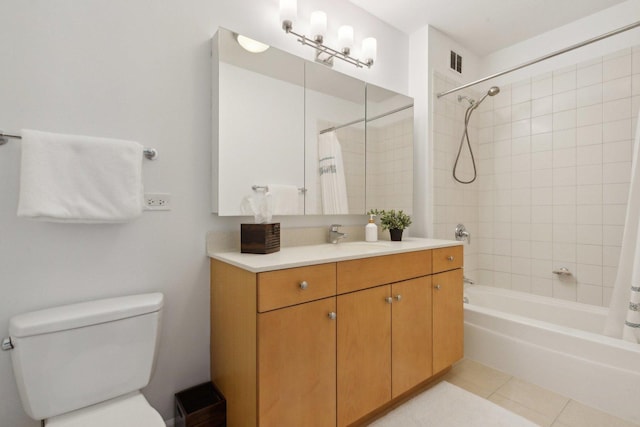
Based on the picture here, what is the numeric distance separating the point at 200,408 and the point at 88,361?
19.9 inches

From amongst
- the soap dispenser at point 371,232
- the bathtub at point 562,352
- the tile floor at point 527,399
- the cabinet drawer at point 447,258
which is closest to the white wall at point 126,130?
the soap dispenser at point 371,232

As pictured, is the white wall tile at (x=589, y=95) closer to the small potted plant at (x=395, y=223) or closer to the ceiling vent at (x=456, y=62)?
the ceiling vent at (x=456, y=62)

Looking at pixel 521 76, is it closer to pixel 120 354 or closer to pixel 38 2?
pixel 38 2

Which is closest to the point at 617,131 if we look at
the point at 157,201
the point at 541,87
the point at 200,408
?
the point at 541,87

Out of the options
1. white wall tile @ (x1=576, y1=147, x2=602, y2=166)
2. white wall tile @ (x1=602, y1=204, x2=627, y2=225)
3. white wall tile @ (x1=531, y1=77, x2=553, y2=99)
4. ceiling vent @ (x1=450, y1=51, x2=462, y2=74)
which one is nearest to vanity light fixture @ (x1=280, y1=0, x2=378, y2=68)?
ceiling vent @ (x1=450, y1=51, x2=462, y2=74)

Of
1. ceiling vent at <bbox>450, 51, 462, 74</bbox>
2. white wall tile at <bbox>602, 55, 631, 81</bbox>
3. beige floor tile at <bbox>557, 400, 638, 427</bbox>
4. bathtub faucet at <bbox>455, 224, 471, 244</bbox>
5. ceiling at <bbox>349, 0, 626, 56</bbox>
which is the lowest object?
beige floor tile at <bbox>557, 400, 638, 427</bbox>

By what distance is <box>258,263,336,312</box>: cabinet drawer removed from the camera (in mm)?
1098

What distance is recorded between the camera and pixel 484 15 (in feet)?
7.26

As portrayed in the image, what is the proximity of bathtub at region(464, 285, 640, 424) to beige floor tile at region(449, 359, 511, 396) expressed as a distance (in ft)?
0.15

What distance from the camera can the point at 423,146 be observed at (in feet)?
7.75

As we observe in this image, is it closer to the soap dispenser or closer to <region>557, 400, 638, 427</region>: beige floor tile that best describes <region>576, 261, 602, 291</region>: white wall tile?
<region>557, 400, 638, 427</region>: beige floor tile

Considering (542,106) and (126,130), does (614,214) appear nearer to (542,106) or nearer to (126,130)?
(542,106)

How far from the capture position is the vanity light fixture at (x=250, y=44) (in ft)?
4.87

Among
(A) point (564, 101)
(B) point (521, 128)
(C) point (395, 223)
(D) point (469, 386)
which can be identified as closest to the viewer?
(D) point (469, 386)
